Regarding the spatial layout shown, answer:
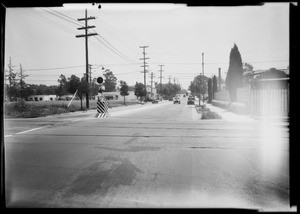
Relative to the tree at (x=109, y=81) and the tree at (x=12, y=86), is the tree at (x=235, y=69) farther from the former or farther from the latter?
the tree at (x=109, y=81)

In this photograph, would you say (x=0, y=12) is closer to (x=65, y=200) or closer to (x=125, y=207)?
(x=65, y=200)

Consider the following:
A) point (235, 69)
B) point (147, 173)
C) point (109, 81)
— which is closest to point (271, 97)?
point (235, 69)

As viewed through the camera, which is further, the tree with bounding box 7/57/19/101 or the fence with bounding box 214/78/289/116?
the tree with bounding box 7/57/19/101

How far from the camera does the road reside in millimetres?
4590

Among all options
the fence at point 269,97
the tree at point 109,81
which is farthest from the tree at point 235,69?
the tree at point 109,81

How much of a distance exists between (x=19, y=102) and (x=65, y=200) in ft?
94.3

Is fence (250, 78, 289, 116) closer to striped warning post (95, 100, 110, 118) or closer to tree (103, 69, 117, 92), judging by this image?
striped warning post (95, 100, 110, 118)

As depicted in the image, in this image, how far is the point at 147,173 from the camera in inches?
245

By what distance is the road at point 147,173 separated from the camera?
4590mm

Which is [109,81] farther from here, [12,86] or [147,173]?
[147,173]

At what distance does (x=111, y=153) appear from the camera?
8375mm

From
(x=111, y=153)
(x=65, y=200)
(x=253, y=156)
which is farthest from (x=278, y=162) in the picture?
(x=65, y=200)

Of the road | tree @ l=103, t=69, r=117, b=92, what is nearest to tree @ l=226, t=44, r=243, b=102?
the road
